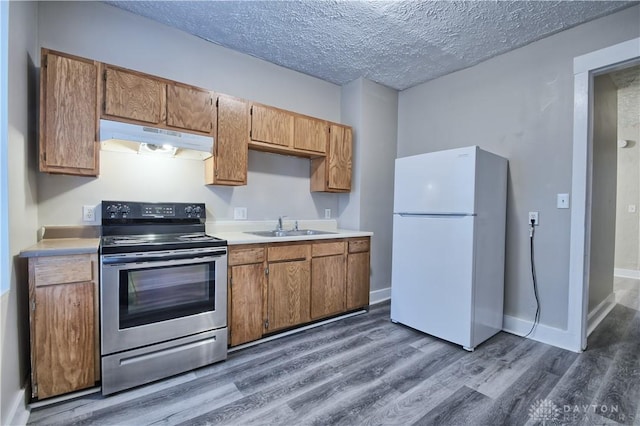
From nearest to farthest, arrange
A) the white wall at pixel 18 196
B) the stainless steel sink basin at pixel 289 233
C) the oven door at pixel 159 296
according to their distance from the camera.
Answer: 1. the white wall at pixel 18 196
2. the oven door at pixel 159 296
3. the stainless steel sink basin at pixel 289 233

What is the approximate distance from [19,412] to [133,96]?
77.9 inches

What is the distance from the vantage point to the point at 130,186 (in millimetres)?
2355

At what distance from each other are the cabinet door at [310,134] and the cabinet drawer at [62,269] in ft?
6.45

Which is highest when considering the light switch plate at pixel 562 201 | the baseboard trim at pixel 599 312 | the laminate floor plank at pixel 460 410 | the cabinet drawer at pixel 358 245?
the light switch plate at pixel 562 201

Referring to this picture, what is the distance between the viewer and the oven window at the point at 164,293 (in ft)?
6.01

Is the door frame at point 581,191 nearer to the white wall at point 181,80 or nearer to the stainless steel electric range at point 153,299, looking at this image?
the white wall at point 181,80

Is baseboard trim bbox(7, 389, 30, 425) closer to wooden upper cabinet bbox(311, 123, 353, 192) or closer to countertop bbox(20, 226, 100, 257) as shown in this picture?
countertop bbox(20, 226, 100, 257)

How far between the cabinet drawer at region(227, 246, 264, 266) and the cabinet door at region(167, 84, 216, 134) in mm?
1024

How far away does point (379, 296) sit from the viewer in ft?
11.9

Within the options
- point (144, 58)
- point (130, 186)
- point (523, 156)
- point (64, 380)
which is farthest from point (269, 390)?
point (523, 156)

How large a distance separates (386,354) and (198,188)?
2.15 meters

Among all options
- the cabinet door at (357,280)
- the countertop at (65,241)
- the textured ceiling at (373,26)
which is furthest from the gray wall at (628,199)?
the countertop at (65,241)

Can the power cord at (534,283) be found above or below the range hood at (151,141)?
below

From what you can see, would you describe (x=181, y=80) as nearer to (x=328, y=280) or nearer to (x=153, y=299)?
(x=153, y=299)
